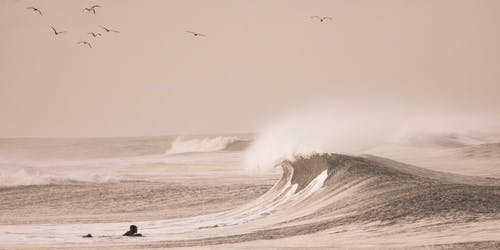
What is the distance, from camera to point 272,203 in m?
24.5

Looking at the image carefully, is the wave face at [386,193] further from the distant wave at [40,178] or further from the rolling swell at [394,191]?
the distant wave at [40,178]

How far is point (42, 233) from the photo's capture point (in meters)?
20.0

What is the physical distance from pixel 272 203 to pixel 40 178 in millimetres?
13113

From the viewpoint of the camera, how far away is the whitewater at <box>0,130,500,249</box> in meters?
16.4

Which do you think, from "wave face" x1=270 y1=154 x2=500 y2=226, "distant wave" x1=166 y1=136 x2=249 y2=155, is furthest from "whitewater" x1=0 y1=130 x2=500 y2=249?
"distant wave" x1=166 y1=136 x2=249 y2=155

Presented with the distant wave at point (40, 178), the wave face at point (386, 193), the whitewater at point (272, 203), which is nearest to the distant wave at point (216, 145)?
the whitewater at point (272, 203)

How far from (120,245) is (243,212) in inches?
269

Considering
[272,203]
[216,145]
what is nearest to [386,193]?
[272,203]

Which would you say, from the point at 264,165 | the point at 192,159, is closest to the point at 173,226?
the point at 264,165

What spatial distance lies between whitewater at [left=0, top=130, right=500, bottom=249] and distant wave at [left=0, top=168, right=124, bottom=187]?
0.14 feet

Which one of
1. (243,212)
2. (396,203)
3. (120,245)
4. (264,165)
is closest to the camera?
(120,245)

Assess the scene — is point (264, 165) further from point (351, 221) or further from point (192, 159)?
point (351, 221)

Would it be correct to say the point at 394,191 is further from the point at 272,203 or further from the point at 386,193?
the point at 272,203

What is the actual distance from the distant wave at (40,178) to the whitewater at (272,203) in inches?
1.7
